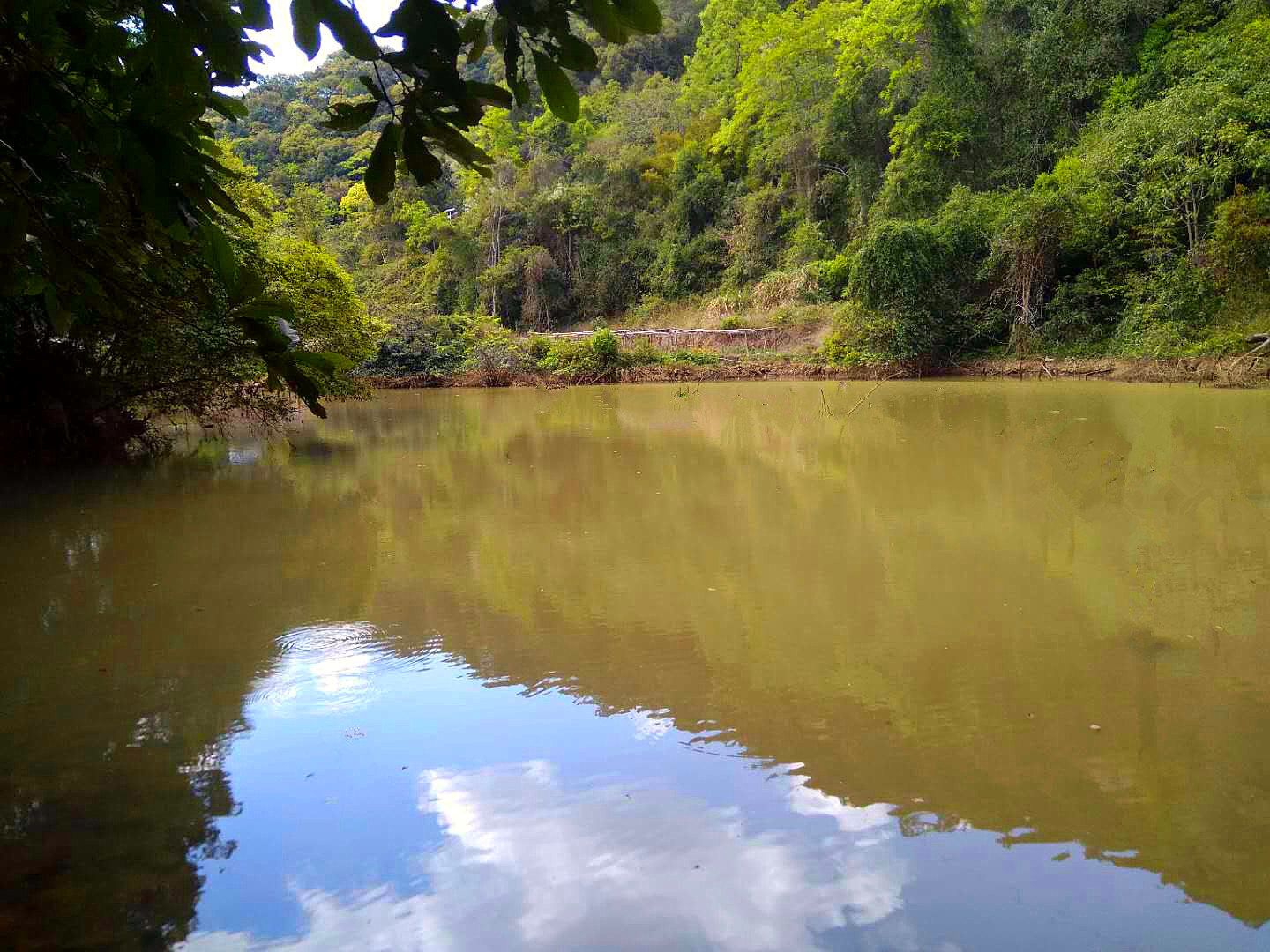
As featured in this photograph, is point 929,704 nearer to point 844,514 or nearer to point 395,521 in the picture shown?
point 844,514

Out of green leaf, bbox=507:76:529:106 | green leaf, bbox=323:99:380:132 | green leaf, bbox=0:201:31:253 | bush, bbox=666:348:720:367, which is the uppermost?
green leaf, bbox=507:76:529:106

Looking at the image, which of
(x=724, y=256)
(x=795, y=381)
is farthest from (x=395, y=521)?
(x=724, y=256)

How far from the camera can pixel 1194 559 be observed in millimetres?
4562

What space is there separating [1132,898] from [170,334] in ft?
26.8

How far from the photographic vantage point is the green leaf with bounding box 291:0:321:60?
1.32m

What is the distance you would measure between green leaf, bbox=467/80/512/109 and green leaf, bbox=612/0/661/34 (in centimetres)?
24

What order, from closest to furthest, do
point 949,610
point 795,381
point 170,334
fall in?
point 949,610, point 170,334, point 795,381

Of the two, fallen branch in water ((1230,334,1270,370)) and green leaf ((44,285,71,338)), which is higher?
green leaf ((44,285,71,338))

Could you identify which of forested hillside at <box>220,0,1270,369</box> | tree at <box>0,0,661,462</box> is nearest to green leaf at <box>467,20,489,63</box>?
tree at <box>0,0,661,462</box>

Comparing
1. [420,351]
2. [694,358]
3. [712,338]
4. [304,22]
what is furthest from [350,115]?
[712,338]

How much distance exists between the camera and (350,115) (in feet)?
4.91

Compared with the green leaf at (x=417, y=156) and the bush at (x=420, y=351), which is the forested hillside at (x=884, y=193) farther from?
the green leaf at (x=417, y=156)

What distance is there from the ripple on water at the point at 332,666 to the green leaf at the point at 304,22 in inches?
90.9

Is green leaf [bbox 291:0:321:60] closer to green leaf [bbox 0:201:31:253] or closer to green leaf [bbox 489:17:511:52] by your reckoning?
green leaf [bbox 489:17:511:52]
